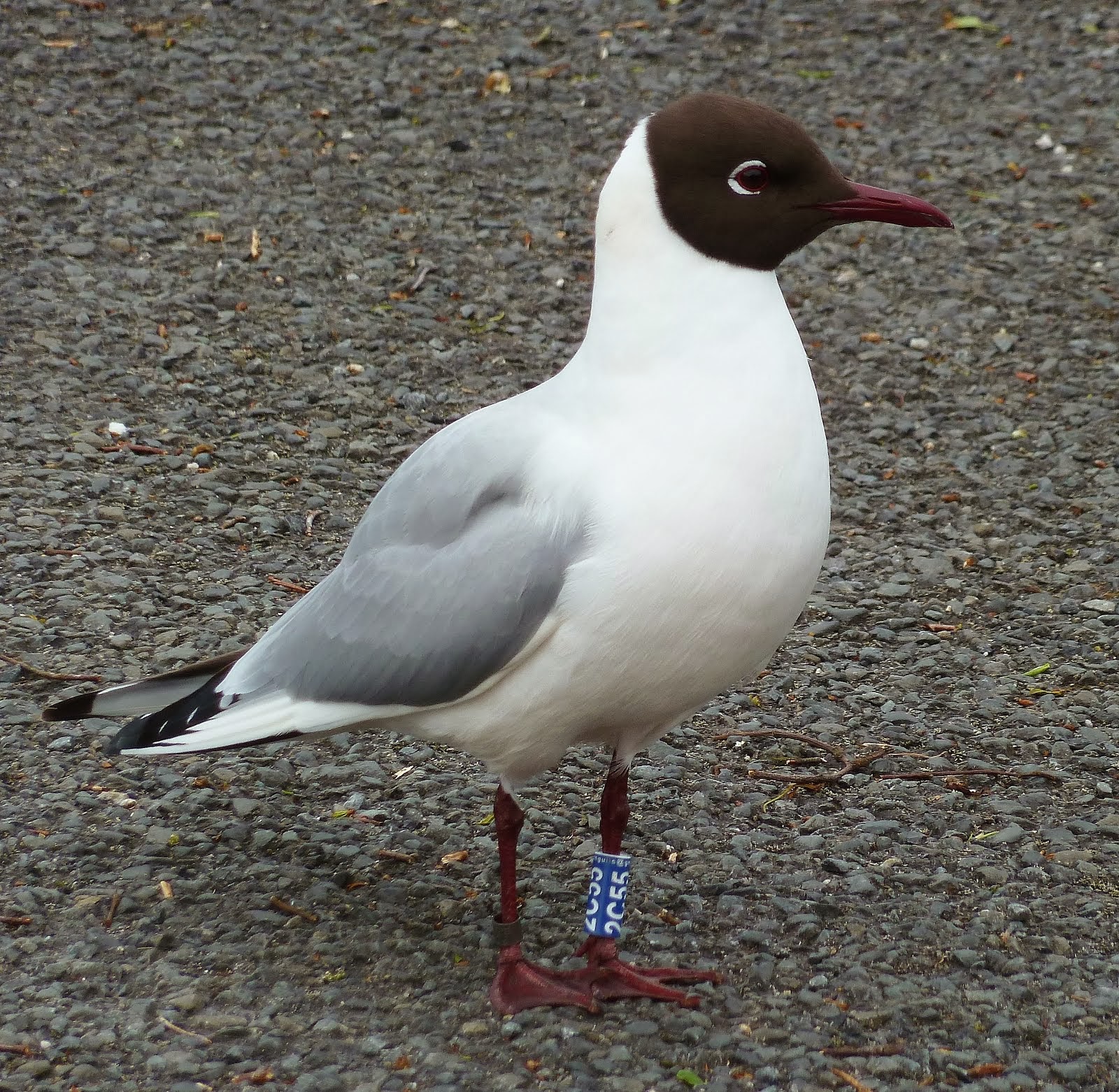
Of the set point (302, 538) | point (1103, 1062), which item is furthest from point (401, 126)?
point (1103, 1062)

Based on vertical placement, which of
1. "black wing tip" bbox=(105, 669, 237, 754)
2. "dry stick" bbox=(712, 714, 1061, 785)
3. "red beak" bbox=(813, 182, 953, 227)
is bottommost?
"dry stick" bbox=(712, 714, 1061, 785)

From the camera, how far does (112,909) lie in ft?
13.1

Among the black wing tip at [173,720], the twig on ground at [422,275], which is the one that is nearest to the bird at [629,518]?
the black wing tip at [173,720]

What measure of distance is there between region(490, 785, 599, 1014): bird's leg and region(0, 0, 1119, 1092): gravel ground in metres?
0.07

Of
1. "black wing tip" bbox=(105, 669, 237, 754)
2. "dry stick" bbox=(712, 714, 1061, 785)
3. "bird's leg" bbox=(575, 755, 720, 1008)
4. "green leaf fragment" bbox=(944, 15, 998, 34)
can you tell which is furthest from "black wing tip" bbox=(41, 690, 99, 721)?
"green leaf fragment" bbox=(944, 15, 998, 34)

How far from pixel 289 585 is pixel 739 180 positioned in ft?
8.68

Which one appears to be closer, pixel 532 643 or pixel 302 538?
pixel 532 643

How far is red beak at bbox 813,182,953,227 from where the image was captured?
3637mm

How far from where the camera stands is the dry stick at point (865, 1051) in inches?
139

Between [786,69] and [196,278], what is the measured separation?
13.1 feet

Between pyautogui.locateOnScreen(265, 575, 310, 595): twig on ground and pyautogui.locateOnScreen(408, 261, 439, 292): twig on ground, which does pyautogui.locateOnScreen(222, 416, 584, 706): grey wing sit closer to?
pyautogui.locateOnScreen(265, 575, 310, 595): twig on ground

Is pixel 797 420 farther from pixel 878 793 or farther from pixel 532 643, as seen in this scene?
pixel 878 793

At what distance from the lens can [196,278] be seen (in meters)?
7.45

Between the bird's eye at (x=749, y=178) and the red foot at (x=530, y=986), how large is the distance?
1.87 meters
